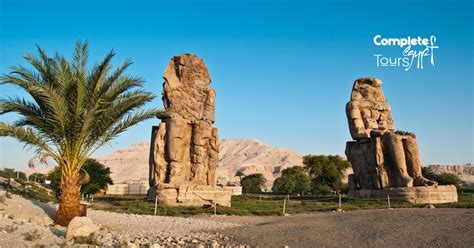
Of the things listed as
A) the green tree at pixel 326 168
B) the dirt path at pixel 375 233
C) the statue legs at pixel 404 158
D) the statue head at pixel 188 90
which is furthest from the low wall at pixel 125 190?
the dirt path at pixel 375 233

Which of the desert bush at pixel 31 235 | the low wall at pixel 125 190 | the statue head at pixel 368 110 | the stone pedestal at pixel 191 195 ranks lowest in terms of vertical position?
the low wall at pixel 125 190

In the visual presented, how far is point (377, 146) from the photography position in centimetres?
1845

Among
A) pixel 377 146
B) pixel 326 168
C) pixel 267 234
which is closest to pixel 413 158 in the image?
pixel 377 146

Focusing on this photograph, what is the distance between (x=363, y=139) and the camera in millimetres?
19531

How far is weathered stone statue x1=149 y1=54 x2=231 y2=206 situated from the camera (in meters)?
16.7

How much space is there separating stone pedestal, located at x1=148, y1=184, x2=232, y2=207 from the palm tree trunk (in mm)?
6447

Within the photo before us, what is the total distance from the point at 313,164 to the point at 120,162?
113571 millimetres

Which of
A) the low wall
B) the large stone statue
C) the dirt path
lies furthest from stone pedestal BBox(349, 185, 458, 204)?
the low wall

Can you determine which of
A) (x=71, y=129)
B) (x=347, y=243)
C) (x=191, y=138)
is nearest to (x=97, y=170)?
(x=191, y=138)

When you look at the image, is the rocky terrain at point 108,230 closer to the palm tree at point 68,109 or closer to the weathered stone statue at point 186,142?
the palm tree at point 68,109

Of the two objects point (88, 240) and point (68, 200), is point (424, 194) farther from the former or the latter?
point (88, 240)

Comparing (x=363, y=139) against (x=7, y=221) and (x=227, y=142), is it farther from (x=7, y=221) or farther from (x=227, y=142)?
(x=227, y=142)

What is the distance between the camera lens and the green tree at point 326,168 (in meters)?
36.1

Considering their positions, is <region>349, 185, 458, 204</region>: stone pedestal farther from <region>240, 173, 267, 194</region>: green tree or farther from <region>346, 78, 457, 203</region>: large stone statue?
<region>240, 173, 267, 194</region>: green tree
